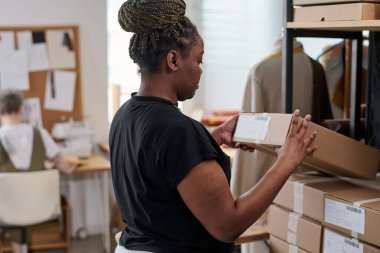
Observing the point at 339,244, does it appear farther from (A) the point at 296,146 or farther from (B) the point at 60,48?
(B) the point at 60,48

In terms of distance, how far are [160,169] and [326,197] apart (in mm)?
571

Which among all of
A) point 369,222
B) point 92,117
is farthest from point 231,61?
point 369,222

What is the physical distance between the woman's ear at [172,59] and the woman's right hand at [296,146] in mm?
347

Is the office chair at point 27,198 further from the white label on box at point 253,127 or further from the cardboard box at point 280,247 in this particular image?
the white label on box at point 253,127

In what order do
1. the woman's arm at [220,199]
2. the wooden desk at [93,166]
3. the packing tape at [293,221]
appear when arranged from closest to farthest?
the woman's arm at [220,199]
the packing tape at [293,221]
the wooden desk at [93,166]

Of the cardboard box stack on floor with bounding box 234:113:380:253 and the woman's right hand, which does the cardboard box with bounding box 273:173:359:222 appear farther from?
the woman's right hand

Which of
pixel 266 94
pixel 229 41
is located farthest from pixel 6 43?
pixel 266 94

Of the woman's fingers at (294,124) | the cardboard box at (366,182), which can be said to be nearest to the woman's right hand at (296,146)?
the woman's fingers at (294,124)

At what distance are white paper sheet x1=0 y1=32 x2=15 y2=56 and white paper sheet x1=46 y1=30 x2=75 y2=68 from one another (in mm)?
262

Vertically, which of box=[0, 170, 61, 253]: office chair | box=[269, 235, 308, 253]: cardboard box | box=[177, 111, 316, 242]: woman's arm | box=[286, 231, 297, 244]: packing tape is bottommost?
box=[0, 170, 61, 253]: office chair

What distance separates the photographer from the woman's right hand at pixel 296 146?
136 centimetres

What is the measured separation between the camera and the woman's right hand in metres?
1.36

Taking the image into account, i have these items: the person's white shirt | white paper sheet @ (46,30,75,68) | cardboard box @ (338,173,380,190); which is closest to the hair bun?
cardboard box @ (338,173,380,190)

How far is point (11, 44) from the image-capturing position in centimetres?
400
